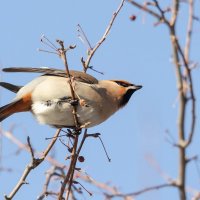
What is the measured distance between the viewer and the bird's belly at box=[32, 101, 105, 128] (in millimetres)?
4090

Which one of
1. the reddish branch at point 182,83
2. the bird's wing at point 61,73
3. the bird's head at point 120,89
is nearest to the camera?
the reddish branch at point 182,83

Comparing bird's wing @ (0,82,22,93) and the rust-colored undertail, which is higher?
bird's wing @ (0,82,22,93)

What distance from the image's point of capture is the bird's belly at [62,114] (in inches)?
161

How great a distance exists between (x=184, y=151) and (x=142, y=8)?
733mm

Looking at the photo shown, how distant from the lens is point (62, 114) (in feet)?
13.4

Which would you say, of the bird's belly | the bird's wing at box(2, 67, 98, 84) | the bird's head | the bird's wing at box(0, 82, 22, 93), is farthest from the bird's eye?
the bird's wing at box(0, 82, 22, 93)

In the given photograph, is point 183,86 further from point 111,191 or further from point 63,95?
point 63,95

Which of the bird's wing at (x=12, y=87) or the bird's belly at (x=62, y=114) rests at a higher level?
the bird's wing at (x=12, y=87)

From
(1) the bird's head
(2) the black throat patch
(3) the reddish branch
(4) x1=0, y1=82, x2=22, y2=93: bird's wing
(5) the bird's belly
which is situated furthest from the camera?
(2) the black throat patch

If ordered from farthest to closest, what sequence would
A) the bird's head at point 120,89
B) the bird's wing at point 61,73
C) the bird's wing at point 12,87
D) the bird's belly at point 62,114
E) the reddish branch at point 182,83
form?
→ 1. the bird's head at point 120,89
2. the bird's wing at point 12,87
3. the bird's wing at point 61,73
4. the bird's belly at point 62,114
5. the reddish branch at point 182,83

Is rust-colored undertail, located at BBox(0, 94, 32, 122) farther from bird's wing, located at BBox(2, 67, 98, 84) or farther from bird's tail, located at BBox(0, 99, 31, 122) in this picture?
bird's wing, located at BBox(2, 67, 98, 84)

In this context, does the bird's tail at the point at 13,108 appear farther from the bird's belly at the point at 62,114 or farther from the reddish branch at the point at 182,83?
the reddish branch at the point at 182,83

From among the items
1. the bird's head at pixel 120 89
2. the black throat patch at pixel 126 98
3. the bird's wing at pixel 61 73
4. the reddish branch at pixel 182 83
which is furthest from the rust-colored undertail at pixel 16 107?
the reddish branch at pixel 182 83

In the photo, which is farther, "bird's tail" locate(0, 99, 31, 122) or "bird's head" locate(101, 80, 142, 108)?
"bird's head" locate(101, 80, 142, 108)
